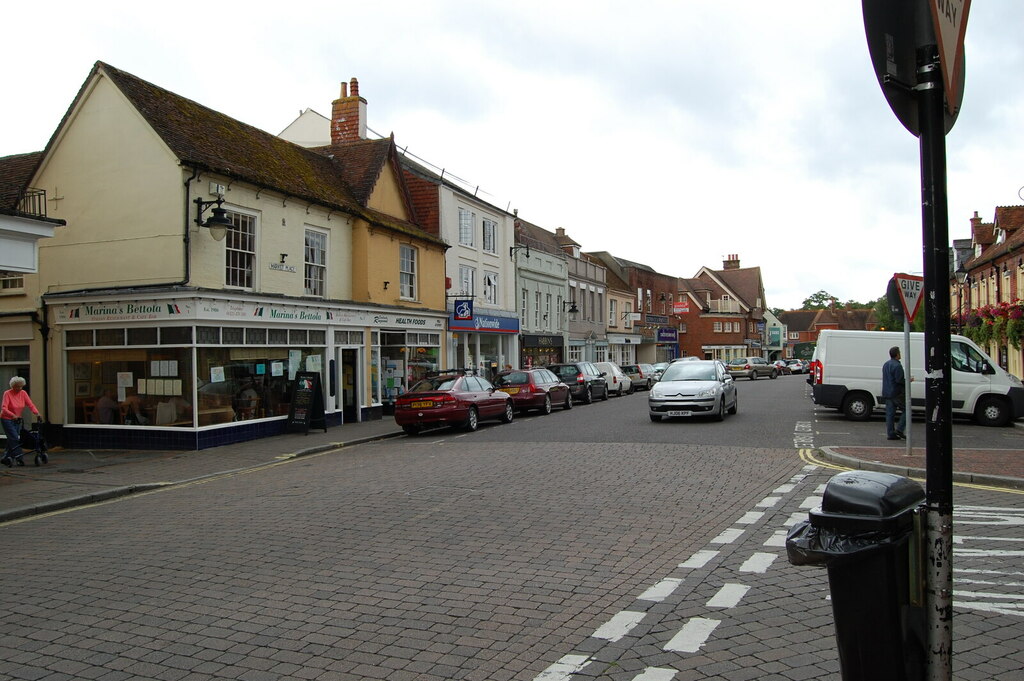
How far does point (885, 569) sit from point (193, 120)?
1982 centimetres

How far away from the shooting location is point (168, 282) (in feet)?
56.1

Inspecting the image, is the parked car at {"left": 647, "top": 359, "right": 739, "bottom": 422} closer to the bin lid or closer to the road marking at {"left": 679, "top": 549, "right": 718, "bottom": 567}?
the road marking at {"left": 679, "top": 549, "right": 718, "bottom": 567}

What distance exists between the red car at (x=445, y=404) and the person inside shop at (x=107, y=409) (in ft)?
20.7

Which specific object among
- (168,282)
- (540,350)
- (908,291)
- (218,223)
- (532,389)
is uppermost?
(218,223)

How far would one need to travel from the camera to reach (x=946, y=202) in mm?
2775

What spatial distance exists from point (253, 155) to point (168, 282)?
15.7 ft

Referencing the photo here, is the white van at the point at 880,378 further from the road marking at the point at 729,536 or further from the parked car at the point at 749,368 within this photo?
the parked car at the point at 749,368

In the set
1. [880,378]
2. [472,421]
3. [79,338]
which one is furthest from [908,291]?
[79,338]

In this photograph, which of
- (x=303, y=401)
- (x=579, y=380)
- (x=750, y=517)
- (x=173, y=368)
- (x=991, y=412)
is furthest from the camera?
(x=579, y=380)

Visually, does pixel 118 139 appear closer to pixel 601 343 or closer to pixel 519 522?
pixel 519 522

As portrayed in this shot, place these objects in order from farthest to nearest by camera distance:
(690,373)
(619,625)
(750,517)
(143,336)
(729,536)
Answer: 1. (690,373)
2. (143,336)
3. (750,517)
4. (729,536)
5. (619,625)

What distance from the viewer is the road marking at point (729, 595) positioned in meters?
5.50

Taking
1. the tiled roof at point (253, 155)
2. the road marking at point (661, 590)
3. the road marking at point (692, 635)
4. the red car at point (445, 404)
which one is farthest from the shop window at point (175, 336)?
the road marking at point (692, 635)

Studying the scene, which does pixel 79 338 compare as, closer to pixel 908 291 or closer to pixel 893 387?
pixel 908 291
